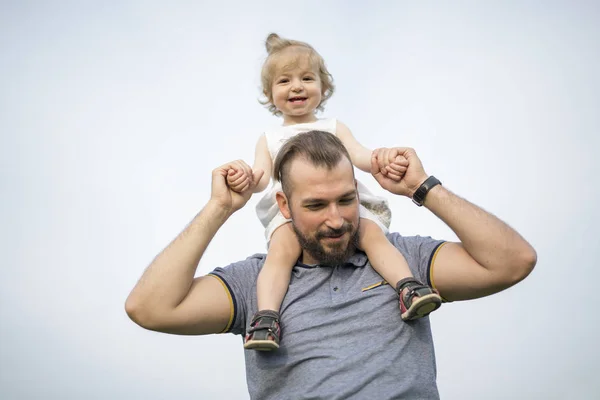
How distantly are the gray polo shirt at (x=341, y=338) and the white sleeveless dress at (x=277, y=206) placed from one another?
362mm

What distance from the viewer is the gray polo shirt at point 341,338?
9.97 feet

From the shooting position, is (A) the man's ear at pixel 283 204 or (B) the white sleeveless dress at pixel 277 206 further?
(B) the white sleeveless dress at pixel 277 206

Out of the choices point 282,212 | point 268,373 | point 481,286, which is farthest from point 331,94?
point 268,373

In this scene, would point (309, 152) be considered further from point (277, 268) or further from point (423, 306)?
point (423, 306)

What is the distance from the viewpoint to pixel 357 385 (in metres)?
2.99

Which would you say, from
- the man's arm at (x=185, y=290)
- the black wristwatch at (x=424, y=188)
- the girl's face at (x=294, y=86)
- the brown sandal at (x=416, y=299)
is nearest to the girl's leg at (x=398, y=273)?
the brown sandal at (x=416, y=299)

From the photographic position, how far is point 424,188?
11.2 ft

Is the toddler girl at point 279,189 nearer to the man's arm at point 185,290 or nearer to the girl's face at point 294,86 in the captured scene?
the girl's face at point 294,86

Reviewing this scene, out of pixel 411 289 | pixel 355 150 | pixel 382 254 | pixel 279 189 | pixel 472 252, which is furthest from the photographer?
pixel 355 150

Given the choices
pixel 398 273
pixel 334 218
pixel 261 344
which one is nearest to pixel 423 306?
pixel 398 273

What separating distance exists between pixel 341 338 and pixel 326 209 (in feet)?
2.40

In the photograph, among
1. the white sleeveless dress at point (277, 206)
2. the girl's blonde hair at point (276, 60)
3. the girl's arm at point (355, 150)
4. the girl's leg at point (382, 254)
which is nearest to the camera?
the girl's leg at point (382, 254)

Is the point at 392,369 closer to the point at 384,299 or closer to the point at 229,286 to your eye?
the point at 384,299

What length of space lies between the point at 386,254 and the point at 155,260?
1.32 metres
